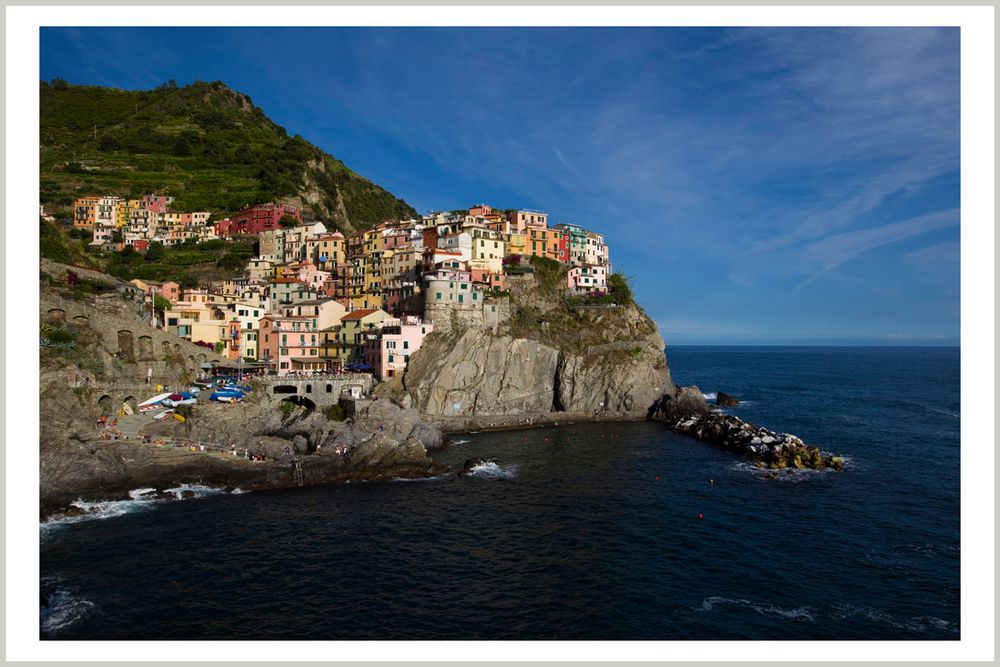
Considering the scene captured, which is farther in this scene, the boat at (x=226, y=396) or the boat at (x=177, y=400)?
the boat at (x=226, y=396)

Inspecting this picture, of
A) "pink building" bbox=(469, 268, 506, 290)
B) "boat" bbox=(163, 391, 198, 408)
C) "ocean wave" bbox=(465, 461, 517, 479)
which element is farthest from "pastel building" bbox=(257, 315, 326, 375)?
"ocean wave" bbox=(465, 461, 517, 479)

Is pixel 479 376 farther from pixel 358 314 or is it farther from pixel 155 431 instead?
pixel 155 431

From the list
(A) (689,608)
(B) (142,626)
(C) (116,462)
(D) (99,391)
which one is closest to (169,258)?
(D) (99,391)

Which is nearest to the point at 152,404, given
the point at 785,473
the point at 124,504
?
the point at 124,504

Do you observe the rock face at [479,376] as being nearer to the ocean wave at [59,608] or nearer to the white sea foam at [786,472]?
the white sea foam at [786,472]

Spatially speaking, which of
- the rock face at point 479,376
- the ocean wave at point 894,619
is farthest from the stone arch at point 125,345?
the ocean wave at point 894,619

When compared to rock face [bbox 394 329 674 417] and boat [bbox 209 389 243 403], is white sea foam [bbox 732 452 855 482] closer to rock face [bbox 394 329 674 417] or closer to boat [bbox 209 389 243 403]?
rock face [bbox 394 329 674 417]

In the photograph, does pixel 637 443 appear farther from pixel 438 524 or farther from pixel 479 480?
pixel 438 524
